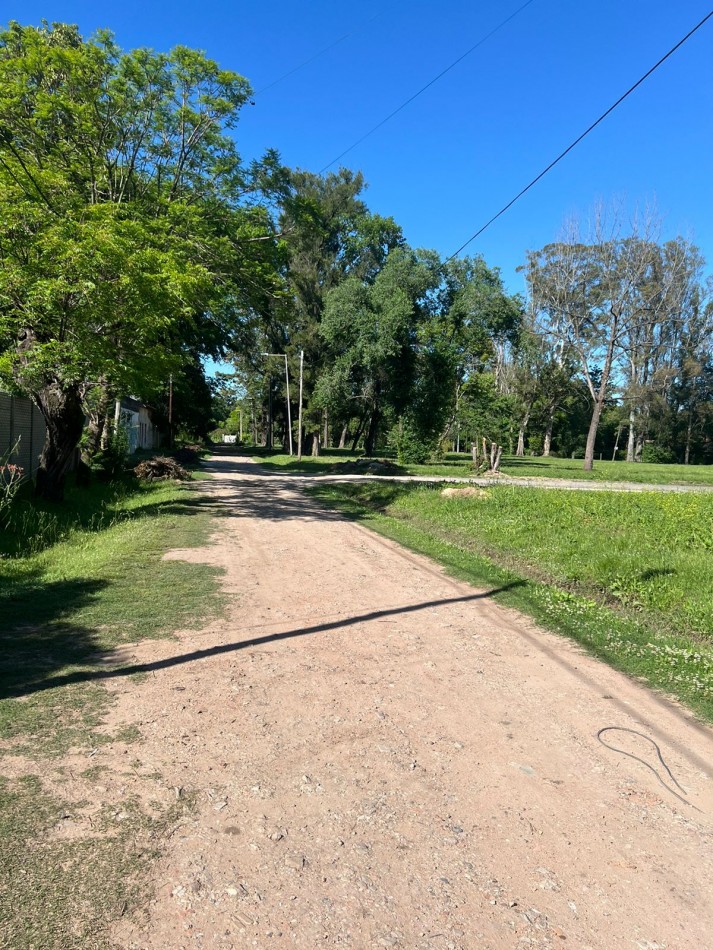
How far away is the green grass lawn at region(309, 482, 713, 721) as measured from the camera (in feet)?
20.2

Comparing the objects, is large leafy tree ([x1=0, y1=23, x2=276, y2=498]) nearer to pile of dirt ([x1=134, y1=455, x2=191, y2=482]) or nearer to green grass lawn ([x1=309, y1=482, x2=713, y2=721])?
pile of dirt ([x1=134, y1=455, x2=191, y2=482])

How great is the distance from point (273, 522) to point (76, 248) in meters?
6.41

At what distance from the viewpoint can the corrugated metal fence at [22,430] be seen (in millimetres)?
15038

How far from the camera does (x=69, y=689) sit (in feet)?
15.0

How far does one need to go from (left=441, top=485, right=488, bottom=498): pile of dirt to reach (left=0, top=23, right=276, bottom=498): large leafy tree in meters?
7.64

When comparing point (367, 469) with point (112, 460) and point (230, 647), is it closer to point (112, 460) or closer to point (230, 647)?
point (112, 460)

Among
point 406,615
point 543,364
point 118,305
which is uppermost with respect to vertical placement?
point 543,364

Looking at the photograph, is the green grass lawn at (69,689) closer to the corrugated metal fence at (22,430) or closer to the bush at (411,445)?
the corrugated metal fence at (22,430)

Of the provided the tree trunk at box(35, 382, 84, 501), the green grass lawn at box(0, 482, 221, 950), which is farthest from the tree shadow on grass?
the tree trunk at box(35, 382, 84, 501)

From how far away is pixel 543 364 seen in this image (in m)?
58.4

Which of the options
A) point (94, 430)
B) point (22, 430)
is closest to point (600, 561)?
point (22, 430)

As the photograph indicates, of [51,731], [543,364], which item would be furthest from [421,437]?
[51,731]

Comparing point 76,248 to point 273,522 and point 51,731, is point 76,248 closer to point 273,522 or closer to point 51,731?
point 273,522

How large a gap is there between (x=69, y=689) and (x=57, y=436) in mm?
10367
